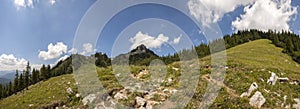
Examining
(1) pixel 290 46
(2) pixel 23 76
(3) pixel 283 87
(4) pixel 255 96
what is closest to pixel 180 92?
(4) pixel 255 96

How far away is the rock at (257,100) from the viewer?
25.6 meters

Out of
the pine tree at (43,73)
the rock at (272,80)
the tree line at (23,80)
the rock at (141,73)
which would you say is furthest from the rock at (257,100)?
the pine tree at (43,73)

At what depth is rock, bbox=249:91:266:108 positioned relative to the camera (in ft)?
84.2

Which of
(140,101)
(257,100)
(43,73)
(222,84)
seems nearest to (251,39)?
(43,73)

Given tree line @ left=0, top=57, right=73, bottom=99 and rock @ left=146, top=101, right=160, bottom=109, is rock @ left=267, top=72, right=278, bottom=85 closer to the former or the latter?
rock @ left=146, top=101, right=160, bottom=109

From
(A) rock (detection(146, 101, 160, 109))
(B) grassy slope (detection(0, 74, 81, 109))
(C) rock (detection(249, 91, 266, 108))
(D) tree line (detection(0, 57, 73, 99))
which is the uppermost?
(D) tree line (detection(0, 57, 73, 99))

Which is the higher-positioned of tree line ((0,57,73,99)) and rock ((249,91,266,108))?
tree line ((0,57,73,99))

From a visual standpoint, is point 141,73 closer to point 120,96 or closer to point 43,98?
point 120,96

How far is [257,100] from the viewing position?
26078 mm

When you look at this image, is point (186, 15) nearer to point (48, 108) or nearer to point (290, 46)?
point (48, 108)

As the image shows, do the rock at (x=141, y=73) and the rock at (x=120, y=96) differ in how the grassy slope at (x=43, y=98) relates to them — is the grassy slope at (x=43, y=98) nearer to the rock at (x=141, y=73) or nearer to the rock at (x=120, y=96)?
the rock at (x=120, y=96)

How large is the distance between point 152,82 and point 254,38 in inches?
4072

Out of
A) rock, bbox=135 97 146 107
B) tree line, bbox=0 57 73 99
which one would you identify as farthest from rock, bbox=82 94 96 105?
tree line, bbox=0 57 73 99

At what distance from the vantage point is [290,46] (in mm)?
79938
